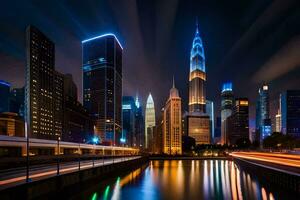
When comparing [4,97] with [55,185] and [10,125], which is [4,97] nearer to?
[10,125]

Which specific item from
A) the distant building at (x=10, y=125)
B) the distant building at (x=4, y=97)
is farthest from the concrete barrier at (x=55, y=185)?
the distant building at (x=4, y=97)

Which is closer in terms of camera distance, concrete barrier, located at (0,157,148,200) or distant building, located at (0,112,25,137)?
concrete barrier, located at (0,157,148,200)

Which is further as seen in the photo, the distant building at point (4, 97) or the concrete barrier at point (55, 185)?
the distant building at point (4, 97)

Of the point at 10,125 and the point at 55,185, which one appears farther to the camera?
the point at 10,125

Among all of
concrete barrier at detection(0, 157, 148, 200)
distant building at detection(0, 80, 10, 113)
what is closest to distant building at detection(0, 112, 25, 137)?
distant building at detection(0, 80, 10, 113)

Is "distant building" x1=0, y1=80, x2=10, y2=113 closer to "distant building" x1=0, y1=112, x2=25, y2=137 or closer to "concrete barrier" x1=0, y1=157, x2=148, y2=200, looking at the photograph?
"distant building" x1=0, y1=112, x2=25, y2=137

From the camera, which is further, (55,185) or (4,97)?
(4,97)

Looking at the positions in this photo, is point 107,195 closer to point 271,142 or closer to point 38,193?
point 38,193

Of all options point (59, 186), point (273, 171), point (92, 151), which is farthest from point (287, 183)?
point (92, 151)

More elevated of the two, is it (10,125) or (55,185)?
(10,125)

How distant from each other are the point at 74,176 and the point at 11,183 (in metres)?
10.8

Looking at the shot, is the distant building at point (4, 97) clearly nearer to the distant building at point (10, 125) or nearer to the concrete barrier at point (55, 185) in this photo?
the distant building at point (10, 125)

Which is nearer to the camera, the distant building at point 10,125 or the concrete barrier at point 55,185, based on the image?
the concrete barrier at point 55,185

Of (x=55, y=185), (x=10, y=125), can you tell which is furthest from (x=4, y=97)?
(x=55, y=185)
